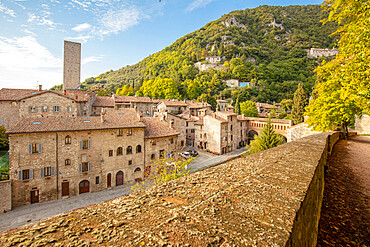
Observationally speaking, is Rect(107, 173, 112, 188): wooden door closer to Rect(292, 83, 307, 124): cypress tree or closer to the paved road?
the paved road

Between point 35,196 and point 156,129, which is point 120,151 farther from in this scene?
point 35,196

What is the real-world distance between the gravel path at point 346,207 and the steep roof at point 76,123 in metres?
22.1

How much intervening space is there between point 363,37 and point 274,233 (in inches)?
398

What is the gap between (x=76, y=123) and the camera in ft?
74.4

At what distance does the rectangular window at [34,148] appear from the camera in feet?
65.2

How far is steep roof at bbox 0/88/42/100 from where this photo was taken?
110 feet

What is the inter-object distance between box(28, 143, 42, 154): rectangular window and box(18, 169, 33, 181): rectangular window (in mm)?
2173

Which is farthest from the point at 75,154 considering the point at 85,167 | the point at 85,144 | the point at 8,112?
the point at 8,112

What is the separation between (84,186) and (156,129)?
1235 centimetres

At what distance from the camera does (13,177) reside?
19.5 m

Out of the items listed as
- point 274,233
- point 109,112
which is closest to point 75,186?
point 109,112

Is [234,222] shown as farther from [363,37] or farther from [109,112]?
[109,112]

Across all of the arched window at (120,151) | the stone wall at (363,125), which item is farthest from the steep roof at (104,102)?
the stone wall at (363,125)

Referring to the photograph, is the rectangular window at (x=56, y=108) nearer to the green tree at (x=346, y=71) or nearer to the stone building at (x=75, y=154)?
the stone building at (x=75, y=154)
